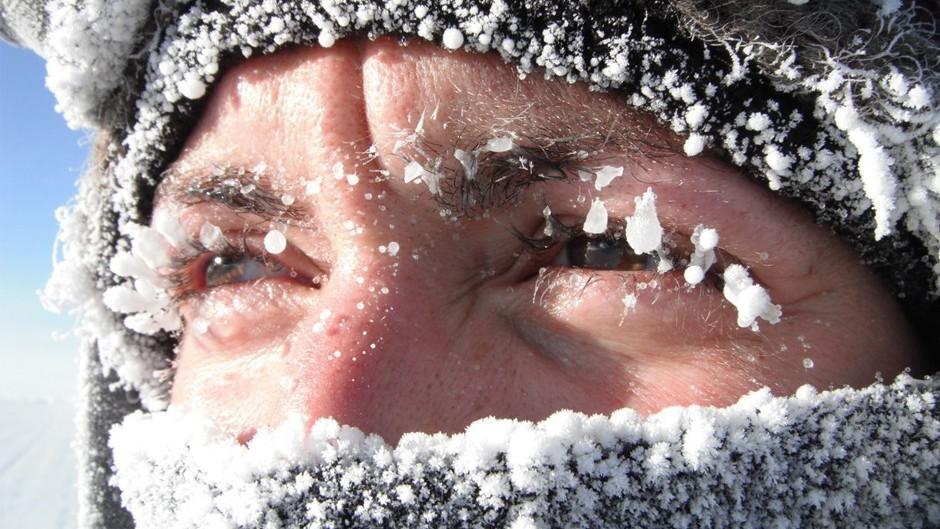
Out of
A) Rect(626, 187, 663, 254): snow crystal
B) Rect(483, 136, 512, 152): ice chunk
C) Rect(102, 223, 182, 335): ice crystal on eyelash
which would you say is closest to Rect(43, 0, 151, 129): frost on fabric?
Rect(102, 223, 182, 335): ice crystal on eyelash

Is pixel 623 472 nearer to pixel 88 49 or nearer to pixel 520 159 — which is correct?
pixel 520 159

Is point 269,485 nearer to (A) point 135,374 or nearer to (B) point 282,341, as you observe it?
(B) point 282,341

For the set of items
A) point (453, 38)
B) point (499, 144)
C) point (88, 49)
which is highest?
point (88, 49)

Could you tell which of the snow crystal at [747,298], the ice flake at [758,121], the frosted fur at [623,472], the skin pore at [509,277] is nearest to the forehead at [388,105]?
the skin pore at [509,277]

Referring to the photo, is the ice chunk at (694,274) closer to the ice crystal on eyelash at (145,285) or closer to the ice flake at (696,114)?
the ice flake at (696,114)

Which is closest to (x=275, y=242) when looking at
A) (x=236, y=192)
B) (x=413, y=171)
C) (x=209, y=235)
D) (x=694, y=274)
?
(x=236, y=192)

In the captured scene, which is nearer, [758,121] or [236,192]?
[758,121]

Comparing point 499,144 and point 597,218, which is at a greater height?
point 499,144

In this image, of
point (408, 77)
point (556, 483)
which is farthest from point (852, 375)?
point (408, 77)
